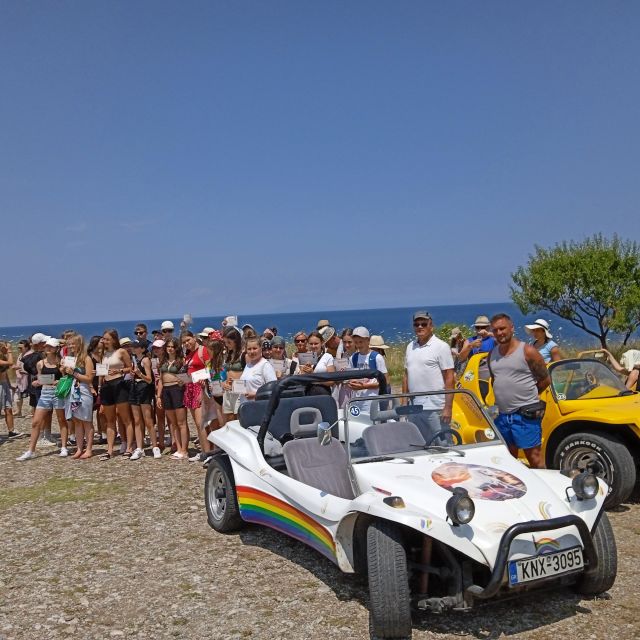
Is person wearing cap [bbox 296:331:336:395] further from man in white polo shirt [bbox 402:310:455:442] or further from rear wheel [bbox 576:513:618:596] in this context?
rear wheel [bbox 576:513:618:596]

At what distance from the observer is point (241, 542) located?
5.78 m

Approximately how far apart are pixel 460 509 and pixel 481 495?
0.43 m

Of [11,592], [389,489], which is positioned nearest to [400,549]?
[389,489]

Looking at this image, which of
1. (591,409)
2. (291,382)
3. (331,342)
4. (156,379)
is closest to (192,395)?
(156,379)

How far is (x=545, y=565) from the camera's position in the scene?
369 centimetres

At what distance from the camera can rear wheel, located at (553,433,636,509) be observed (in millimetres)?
5922

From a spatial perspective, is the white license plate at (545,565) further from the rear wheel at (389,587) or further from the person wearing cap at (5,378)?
the person wearing cap at (5,378)

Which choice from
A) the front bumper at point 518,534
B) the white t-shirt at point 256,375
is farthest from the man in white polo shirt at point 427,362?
the front bumper at point 518,534

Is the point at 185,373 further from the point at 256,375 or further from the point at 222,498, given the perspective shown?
the point at 222,498

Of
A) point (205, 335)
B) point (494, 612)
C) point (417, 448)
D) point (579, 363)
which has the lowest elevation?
point (494, 612)

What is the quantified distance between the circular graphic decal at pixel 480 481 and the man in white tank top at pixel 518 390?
4.77 feet

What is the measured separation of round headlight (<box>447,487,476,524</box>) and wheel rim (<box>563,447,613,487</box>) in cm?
281

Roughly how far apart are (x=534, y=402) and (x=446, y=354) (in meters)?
1.08

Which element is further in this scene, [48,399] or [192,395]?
[48,399]
